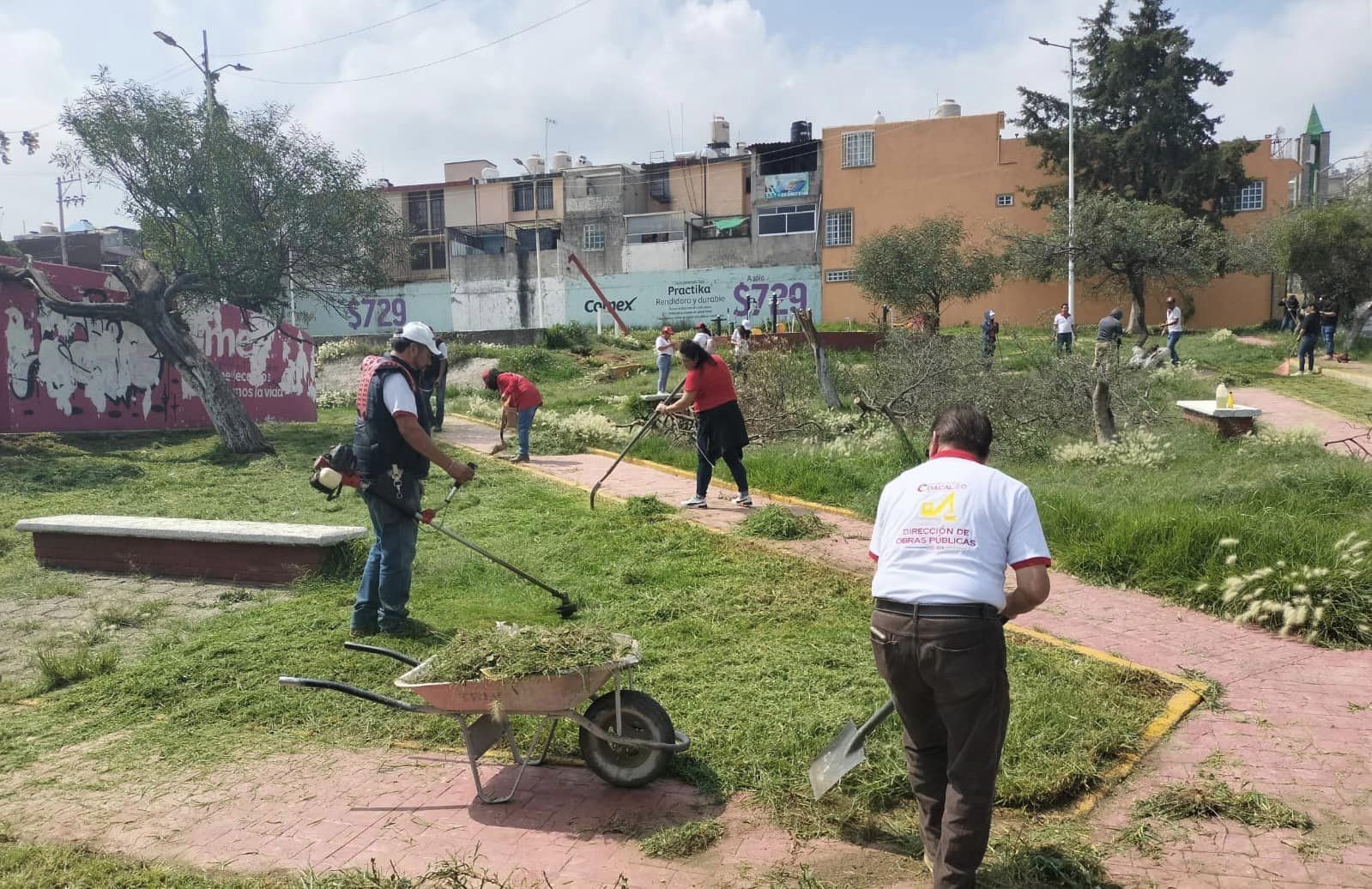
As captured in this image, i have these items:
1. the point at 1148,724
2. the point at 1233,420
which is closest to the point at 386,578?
the point at 1148,724

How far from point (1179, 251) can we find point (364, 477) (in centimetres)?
3002

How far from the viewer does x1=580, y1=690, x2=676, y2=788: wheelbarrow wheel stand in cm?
379

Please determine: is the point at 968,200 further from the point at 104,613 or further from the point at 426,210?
the point at 104,613

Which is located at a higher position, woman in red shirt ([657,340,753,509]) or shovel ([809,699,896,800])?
woman in red shirt ([657,340,753,509])

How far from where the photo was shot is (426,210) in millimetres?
51094

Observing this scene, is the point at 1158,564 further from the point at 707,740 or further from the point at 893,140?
the point at 893,140

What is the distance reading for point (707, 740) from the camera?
4160mm

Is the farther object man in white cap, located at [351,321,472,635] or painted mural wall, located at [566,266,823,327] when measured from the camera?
painted mural wall, located at [566,266,823,327]

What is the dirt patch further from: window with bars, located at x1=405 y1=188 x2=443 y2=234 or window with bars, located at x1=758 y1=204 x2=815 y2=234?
window with bars, located at x1=405 y1=188 x2=443 y2=234

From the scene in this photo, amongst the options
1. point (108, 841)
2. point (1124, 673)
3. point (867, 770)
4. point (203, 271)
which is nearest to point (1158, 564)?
point (1124, 673)

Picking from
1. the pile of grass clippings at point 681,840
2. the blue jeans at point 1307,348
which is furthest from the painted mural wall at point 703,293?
the pile of grass clippings at point 681,840

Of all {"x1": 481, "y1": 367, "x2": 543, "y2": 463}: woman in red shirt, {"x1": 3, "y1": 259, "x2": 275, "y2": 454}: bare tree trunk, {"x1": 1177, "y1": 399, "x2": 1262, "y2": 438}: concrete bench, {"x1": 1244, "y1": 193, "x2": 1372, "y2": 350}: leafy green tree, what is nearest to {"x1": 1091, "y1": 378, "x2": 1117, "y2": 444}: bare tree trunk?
{"x1": 1177, "y1": 399, "x2": 1262, "y2": 438}: concrete bench

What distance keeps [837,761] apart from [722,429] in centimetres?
565

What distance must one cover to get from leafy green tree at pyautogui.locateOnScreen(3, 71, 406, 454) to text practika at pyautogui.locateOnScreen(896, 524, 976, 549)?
1284 cm
